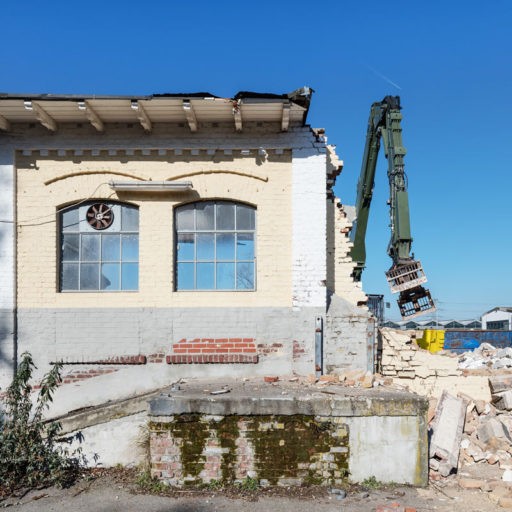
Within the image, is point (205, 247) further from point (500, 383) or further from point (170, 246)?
point (500, 383)

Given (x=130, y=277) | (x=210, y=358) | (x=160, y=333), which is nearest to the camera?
(x=210, y=358)

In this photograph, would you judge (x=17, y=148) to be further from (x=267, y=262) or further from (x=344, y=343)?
(x=344, y=343)

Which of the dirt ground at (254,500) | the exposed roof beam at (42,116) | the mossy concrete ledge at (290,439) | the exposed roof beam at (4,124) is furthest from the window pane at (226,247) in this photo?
the exposed roof beam at (4,124)

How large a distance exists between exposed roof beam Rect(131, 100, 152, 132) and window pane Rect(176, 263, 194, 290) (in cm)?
241

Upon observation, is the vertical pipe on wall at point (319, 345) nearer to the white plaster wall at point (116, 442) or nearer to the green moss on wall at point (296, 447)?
the green moss on wall at point (296, 447)

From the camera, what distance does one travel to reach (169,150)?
8.32 meters

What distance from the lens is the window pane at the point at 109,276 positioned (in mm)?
8391

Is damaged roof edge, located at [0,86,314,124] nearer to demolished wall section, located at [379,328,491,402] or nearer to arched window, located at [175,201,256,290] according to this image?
arched window, located at [175,201,256,290]

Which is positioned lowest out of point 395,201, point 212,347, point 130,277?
point 212,347

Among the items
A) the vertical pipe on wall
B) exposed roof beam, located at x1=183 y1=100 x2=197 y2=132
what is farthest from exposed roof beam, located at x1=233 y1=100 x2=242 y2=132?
the vertical pipe on wall

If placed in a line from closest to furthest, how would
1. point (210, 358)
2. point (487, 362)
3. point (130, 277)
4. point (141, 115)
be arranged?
point (141, 115) → point (210, 358) → point (130, 277) → point (487, 362)

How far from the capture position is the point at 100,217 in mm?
8406

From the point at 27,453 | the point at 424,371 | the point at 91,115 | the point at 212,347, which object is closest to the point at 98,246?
the point at 91,115

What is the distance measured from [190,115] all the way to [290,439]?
5181 millimetres
